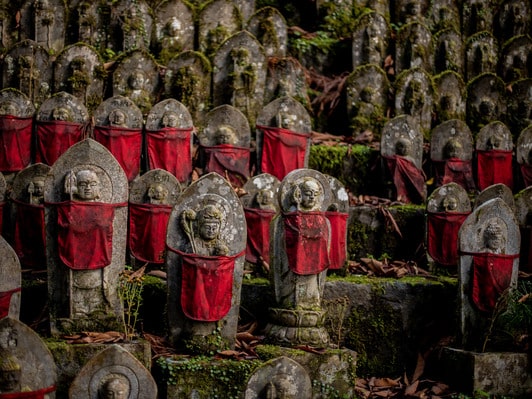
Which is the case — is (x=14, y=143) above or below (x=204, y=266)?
above

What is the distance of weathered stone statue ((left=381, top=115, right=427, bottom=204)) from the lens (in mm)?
12797

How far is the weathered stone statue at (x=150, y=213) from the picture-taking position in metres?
10.8

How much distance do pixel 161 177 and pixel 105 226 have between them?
2.21 metres

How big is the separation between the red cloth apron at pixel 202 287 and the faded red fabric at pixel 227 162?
3955mm

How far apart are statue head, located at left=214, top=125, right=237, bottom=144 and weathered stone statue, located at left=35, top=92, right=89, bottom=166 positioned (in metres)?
1.99

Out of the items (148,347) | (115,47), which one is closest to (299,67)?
(115,47)

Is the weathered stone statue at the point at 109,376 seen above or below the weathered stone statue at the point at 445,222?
below

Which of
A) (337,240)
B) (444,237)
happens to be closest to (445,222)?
(444,237)

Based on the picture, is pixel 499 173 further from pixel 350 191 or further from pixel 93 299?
pixel 93 299

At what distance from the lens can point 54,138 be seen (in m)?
12.7

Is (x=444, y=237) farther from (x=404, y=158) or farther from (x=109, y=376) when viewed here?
(x=109, y=376)

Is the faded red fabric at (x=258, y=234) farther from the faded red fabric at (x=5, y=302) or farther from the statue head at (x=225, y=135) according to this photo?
the faded red fabric at (x=5, y=302)

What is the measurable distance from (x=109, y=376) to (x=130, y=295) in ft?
4.60

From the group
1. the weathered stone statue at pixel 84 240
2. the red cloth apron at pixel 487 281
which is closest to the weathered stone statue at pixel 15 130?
the weathered stone statue at pixel 84 240
